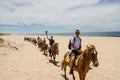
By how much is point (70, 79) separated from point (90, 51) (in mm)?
3615

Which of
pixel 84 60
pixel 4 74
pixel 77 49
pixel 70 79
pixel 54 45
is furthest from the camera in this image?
pixel 54 45

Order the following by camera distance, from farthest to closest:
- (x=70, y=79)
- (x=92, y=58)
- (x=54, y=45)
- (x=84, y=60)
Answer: (x=54, y=45) < (x=70, y=79) < (x=84, y=60) < (x=92, y=58)

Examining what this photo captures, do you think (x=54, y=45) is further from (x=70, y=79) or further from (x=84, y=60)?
(x=84, y=60)

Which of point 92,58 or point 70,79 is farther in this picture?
point 70,79

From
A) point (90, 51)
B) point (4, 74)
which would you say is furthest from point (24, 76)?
point (90, 51)

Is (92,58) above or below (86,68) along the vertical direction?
above

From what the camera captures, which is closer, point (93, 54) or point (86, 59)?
point (93, 54)

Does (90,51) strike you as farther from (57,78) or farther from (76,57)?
(57,78)

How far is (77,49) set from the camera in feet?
32.2

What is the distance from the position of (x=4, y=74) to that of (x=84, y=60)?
5.59m

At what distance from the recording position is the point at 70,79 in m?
11.4

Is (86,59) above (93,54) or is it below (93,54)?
below

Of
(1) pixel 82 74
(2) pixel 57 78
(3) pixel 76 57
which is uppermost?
(3) pixel 76 57

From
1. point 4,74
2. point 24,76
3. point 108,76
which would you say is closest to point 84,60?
point 108,76
